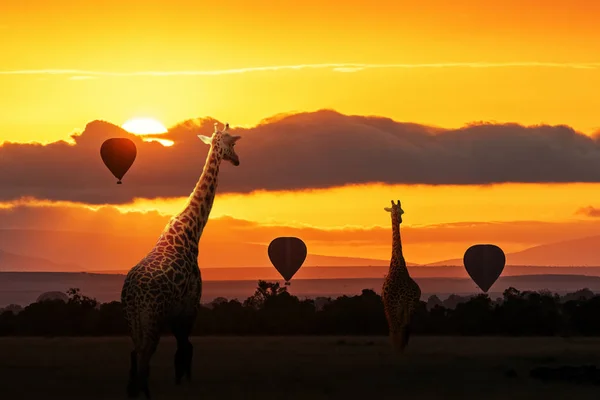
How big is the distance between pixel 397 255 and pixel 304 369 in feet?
23.3

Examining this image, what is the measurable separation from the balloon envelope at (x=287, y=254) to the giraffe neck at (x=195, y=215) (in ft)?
221

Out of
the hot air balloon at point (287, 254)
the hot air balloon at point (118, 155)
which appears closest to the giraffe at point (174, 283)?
the hot air balloon at point (118, 155)

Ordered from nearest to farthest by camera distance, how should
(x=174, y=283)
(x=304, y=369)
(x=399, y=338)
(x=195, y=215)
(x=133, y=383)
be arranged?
(x=133, y=383) → (x=174, y=283) → (x=195, y=215) → (x=304, y=369) → (x=399, y=338)

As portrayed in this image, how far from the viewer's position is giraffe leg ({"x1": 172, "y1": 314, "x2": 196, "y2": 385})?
31.8 meters

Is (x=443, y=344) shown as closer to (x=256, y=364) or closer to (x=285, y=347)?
(x=285, y=347)

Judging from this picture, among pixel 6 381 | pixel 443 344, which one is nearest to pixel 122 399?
pixel 6 381

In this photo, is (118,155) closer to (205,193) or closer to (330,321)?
(330,321)

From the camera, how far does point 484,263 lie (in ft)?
353

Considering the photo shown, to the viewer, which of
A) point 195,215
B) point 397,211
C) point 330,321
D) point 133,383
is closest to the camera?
point 133,383

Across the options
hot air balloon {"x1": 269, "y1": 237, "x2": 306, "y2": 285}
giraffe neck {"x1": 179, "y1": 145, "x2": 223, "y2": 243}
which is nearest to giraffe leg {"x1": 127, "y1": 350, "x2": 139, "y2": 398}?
giraffe neck {"x1": 179, "y1": 145, "x2": 223, "y2": 243}

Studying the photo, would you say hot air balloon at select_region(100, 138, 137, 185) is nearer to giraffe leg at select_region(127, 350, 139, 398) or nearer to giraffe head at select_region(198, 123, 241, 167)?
giraffe head at select_region(198, 123, 241, 167)

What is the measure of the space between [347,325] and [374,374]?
2367 cm

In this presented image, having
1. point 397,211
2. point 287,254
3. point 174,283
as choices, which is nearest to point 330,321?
point 397,211

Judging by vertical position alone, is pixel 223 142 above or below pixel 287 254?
below
